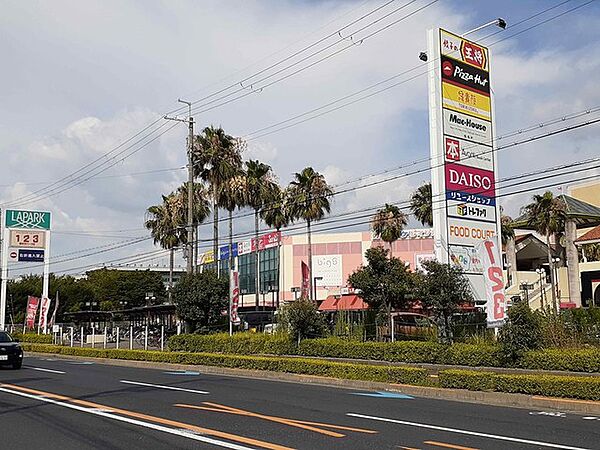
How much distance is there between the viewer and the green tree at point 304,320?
1121 inches

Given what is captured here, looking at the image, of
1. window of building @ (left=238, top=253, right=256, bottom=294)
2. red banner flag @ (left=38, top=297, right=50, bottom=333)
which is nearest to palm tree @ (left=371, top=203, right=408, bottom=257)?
red banner flag @ (left=38, top=297, right=50, bottom=333)

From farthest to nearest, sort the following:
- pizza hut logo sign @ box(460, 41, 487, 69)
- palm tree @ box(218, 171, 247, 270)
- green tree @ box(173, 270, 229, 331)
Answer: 1. palm tree @ box(218, 171, 247, 270)
2. green tree @ box(173, 270, 229, 331)
3. pizza hut logo sign @ box(460, 41, 487, 69)

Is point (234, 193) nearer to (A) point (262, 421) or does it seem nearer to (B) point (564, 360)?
(B) point (564, 360)

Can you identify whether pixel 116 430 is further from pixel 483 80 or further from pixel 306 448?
pixel 483 80

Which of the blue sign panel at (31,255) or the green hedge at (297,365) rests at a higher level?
the blue sign panel at (31,255)

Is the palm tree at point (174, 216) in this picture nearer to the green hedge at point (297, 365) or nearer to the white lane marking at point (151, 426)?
the green hedge at point (297, 365)

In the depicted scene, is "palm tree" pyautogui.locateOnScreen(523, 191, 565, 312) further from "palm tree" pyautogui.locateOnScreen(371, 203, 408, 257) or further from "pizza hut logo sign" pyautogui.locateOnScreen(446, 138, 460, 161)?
"pizza hut logo sign" pyautogui.locateOnScreen(446, 138, 460, 161)

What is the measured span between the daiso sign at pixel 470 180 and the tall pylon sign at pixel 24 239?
39.2 metres

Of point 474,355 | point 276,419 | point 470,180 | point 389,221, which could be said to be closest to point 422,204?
point 389,221

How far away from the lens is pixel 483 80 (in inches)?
1313

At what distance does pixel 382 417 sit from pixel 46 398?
783 cm

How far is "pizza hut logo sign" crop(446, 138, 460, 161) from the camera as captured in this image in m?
30.9

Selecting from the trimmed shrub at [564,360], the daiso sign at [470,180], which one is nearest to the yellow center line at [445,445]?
the trimmed shrub at [564,360]

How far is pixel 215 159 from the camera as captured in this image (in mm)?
46844
